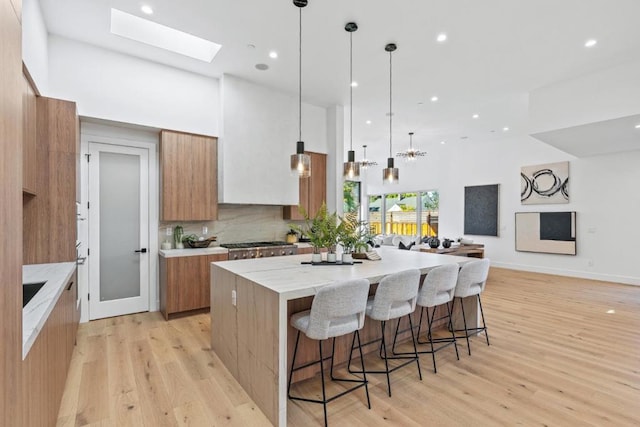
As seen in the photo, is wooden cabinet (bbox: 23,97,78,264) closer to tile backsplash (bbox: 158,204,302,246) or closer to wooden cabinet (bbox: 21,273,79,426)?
wooden cabinet (bbox: 21,273,79,426)

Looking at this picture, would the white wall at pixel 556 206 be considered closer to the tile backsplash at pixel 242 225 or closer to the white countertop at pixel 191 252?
the tile backsplash at pixel 242 225

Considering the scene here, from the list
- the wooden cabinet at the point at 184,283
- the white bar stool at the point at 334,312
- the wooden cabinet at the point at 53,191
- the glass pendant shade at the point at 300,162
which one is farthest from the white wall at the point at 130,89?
the white bar stool at the point at 334,312

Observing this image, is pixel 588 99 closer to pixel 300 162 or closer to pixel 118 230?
pixel 300 162

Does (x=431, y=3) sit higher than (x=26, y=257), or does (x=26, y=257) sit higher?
(x=431, y=3)

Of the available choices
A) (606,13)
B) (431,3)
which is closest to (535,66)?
(606,13)

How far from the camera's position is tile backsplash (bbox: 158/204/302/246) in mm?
4754

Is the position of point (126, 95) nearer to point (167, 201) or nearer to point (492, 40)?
point (167, 201)

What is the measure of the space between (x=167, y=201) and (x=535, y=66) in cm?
Answer: 535

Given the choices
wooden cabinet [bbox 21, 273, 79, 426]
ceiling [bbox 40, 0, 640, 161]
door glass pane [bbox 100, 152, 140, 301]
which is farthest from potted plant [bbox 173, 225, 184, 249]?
ceiling [bbox 40, 0, 640, 161]

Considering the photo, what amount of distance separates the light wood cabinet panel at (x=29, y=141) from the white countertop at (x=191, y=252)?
1.65 meters

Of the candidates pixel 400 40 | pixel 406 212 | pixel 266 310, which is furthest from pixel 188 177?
pixel 406 212

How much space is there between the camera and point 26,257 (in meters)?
2.81

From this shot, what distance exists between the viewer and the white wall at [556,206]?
20.7 feet

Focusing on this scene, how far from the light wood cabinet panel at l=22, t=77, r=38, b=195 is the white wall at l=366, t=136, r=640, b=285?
9.13 meters
